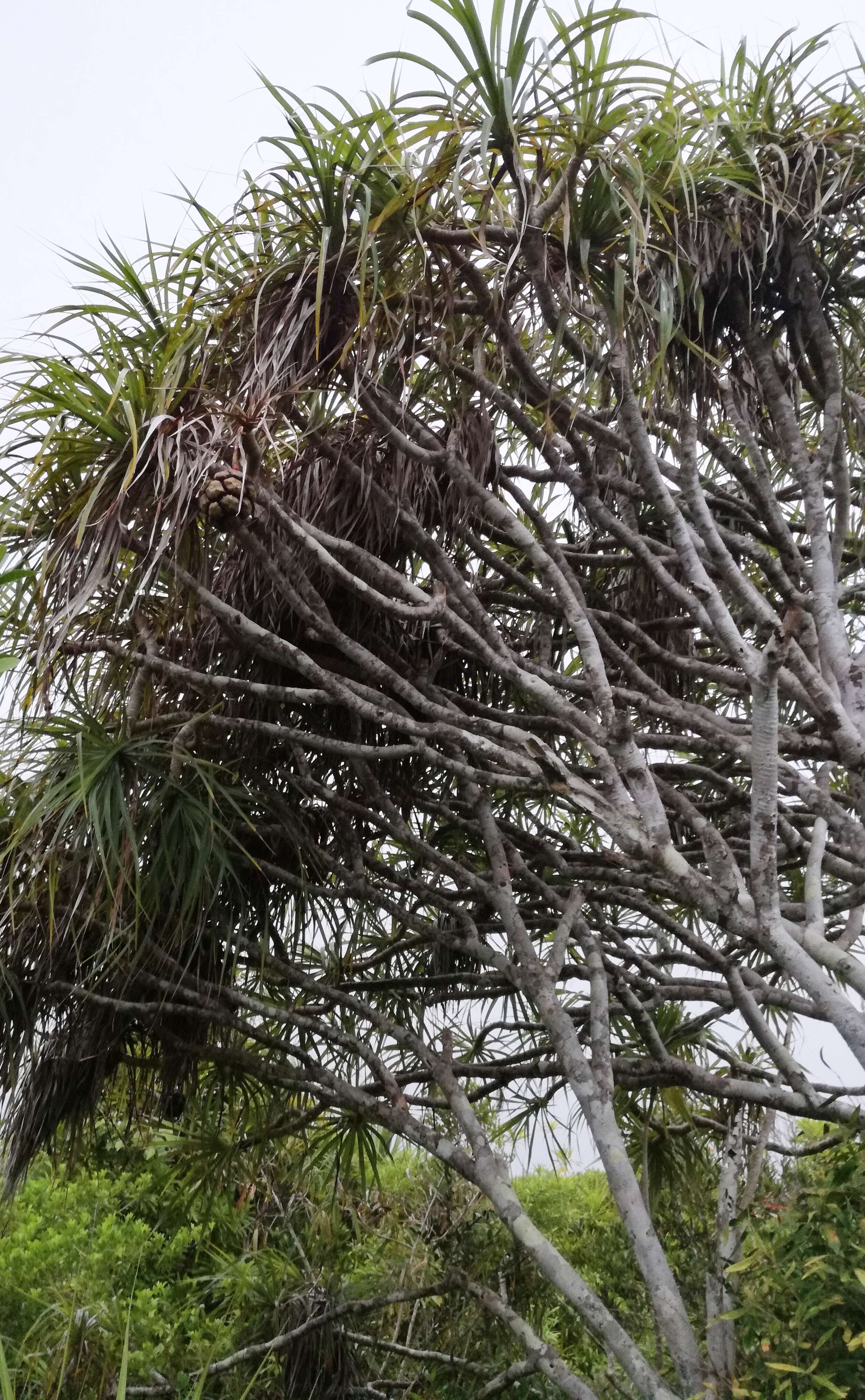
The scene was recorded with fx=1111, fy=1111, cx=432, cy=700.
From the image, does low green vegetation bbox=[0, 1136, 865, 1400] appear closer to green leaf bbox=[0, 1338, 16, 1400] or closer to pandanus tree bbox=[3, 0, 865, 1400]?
pandanus tree bbox=[3, 0, 865, 1400]

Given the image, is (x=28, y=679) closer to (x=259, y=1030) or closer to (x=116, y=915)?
(x=116, y=915)

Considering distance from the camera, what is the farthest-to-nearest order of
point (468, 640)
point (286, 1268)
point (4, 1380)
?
point (286, 1268) < point (468, 640) < point (4, 1380)

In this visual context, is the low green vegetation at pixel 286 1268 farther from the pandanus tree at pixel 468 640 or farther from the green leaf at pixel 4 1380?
the green leaf at pixel 4 1380

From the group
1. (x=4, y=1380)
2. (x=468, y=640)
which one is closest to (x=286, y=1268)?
(x=4, y=1380)

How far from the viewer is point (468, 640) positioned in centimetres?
230

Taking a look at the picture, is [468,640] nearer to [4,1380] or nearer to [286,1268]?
[4,1380]

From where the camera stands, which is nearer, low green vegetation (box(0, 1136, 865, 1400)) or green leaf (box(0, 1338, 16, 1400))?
green leaf (box(0, 1338, 16, 1400))

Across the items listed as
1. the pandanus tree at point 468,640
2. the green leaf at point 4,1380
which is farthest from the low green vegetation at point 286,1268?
the green leaf at point 4,1380

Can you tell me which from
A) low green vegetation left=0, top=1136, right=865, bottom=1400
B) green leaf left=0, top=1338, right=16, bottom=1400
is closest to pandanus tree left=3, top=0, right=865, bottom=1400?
low green vegetation left=0, top=1136, right=865, bottom=1400

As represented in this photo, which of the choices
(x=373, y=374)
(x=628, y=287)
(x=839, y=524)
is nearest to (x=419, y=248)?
(x=373, y=374)

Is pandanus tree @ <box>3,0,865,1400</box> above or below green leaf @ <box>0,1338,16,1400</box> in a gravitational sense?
above

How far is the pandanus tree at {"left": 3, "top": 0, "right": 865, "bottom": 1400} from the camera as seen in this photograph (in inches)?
85.0

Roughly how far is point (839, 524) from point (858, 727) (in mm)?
515

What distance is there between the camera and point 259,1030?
2.85m
